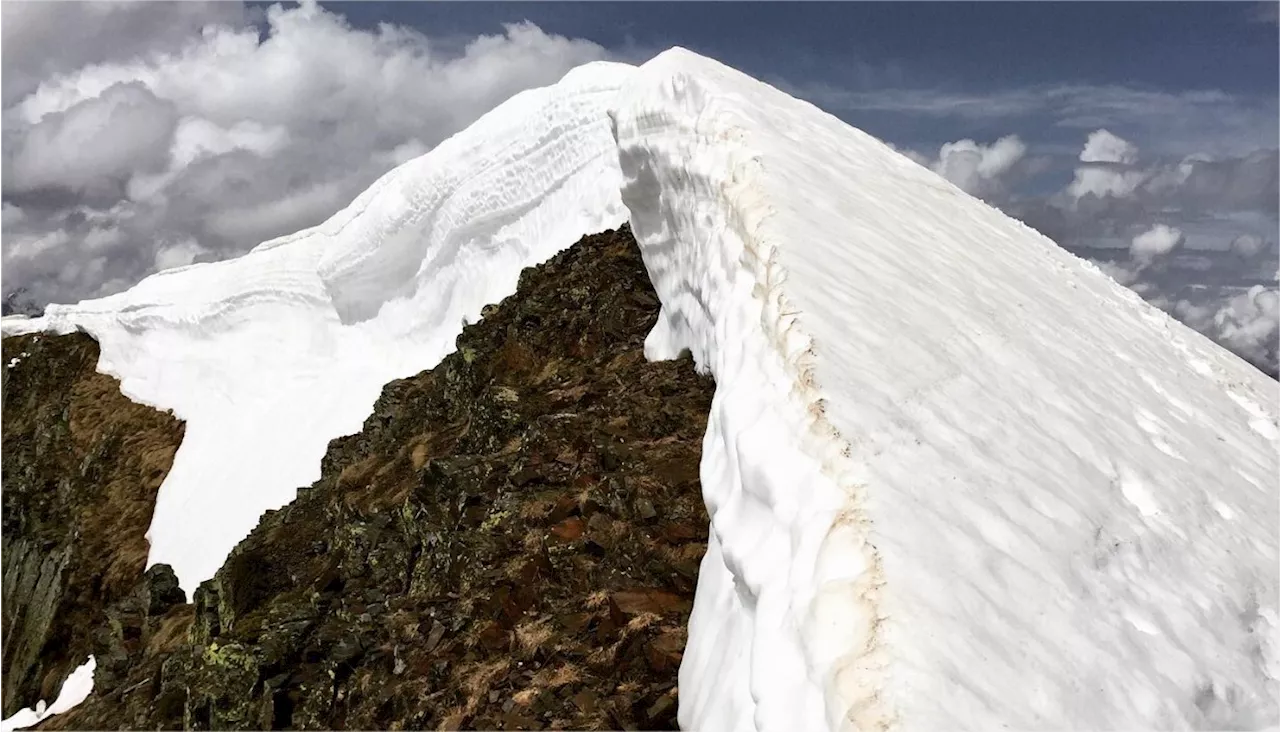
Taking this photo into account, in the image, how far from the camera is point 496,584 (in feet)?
25.1

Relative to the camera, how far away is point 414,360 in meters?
22.5

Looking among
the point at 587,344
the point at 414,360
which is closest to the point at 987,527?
the point at 587,344

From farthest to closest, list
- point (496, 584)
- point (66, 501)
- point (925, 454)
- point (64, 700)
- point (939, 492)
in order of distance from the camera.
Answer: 1. point (66, 501)
2. point (64, 700)
3. point (496, 584)
4. point (925, 454)
5. point (939, 492)

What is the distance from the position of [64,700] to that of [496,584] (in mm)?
14714

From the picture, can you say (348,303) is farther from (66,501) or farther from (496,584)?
(496,584)

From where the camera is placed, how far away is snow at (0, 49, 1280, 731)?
13.4ft

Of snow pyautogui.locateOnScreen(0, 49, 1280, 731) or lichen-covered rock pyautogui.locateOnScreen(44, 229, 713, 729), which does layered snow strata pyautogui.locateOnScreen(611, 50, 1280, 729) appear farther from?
lichen-covered rock pyautogui.locateOnScreen(44, 229, 713, 729)

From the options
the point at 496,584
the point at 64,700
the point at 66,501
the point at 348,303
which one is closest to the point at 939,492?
the point at 496,584

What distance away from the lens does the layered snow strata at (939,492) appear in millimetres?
4031

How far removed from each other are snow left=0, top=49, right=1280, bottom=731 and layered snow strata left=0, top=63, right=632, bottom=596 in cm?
632

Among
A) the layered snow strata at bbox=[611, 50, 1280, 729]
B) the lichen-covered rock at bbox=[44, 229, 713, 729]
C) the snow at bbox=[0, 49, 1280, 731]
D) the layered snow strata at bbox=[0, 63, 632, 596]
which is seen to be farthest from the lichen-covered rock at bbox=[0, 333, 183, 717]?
the layered snow strata at bbox=[611, 50, 1280, 729]

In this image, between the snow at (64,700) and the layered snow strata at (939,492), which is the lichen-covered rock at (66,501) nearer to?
the snow at (64,700)

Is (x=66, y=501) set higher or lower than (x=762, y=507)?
lower

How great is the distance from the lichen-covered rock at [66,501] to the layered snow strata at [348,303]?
94 centimetres
